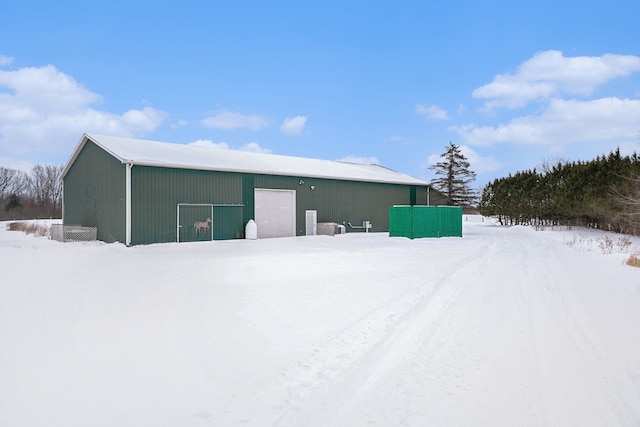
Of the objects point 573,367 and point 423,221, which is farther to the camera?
point 423,221

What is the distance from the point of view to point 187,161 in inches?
824

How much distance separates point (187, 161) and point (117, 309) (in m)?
15.4

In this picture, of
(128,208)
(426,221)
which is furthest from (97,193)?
(426,221)

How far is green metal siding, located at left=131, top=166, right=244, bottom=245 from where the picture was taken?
18.8m

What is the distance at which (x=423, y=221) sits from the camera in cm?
2281

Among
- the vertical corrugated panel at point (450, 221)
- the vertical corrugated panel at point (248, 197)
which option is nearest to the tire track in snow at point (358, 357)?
the vertical corrugated panel at point (248, 197)

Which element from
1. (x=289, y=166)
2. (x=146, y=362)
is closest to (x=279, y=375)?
(x=146, y=362)

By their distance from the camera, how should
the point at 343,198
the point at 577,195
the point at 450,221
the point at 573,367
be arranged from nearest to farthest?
the point at 573,367 < the point at 450,221 < the point at 343,198 < the point at 577,195

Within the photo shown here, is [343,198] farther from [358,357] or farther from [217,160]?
[358,357]

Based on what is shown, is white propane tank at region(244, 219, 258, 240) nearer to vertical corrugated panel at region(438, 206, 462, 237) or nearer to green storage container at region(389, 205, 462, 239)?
green storage container at region(389, 205, 462, 239)

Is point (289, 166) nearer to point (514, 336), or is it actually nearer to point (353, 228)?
point (353, 228)

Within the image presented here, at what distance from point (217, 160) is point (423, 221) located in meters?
11.2

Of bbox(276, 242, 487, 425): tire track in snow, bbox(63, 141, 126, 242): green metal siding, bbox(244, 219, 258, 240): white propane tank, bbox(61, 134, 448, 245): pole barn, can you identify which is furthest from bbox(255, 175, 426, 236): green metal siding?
bbox(276, 242, 487, 425): tire track in snow

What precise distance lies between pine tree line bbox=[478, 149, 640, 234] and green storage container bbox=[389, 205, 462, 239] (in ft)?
26.9
